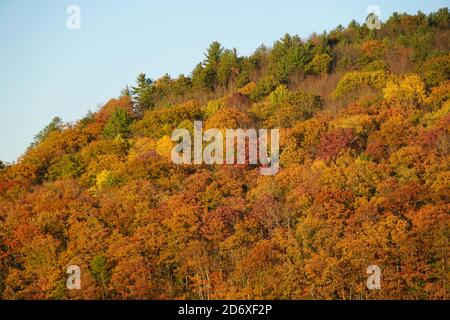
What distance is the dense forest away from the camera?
41.4 m

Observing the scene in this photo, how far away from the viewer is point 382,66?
250 ft

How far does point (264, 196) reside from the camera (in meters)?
50.9

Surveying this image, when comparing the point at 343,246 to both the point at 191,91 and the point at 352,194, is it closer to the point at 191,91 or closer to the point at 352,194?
the point at 352,194

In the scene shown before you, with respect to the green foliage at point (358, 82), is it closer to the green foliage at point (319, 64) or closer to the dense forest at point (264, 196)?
the dense forest at point (264, 196)

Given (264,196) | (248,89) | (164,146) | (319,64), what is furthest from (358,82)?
(264,196)

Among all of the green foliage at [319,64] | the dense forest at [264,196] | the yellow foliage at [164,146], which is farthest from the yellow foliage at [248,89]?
the yellow foliage at [164,146]

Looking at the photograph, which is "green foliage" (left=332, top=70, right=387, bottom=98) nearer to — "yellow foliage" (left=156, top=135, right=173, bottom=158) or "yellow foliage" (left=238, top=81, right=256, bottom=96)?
"yellow foliage" (left=238, top=81, right=256, bottom=96)

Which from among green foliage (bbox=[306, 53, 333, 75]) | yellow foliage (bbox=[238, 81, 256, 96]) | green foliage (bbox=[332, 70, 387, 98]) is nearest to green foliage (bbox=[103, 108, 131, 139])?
yellow foliage (bbox=[238, 81, 256, 96])

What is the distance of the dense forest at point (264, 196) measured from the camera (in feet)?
136

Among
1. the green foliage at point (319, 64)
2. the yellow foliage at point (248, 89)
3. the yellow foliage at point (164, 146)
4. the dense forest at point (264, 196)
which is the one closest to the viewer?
the dense forest at point (264, 196)

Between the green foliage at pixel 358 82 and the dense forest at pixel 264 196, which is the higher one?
the green foliage at pixel 358 82

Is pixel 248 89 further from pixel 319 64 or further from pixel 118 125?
pixel 118 125

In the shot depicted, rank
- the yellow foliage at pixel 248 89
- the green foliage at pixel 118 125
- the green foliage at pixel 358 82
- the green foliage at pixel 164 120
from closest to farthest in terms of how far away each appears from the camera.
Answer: the green foliage at pixel 164 120
the green foliage at pixel 118 125
the green foliage at pixel 358 82
the yellow foliage at pixel 248 89

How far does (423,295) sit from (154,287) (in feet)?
48.9
